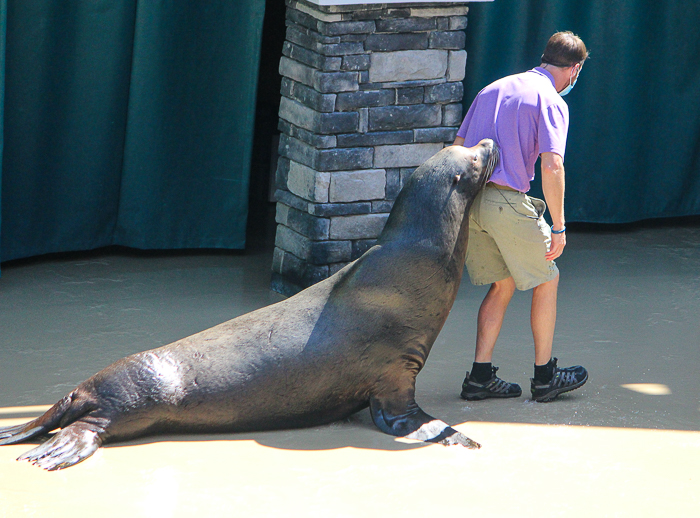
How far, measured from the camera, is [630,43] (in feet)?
22.1

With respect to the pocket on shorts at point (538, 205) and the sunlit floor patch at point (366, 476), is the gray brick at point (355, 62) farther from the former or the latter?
the sunlit floor patch at point (366, 476)

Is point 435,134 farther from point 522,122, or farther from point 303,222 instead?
point 522,122

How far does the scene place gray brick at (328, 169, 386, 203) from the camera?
547 cm

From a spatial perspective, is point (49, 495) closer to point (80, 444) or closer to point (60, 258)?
point (80, 444)

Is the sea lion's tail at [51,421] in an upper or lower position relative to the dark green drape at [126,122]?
lower

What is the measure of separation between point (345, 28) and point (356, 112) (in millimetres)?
495

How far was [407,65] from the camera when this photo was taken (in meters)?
5.49

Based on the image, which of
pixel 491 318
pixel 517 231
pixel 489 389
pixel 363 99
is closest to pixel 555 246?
pixel 517 231

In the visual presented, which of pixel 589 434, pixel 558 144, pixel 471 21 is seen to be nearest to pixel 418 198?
pixel 558 144

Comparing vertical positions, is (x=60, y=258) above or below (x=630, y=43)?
below

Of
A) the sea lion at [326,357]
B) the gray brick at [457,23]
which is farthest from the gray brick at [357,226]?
the sea lion at [326,357]

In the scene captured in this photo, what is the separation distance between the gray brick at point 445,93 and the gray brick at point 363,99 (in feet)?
0.87

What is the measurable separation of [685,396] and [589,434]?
736mm

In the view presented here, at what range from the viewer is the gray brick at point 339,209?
216 inches
